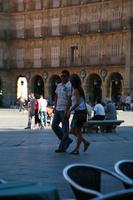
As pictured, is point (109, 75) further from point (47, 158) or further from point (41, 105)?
point (47, 158)

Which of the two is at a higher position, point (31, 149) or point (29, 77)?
point (29, 77)

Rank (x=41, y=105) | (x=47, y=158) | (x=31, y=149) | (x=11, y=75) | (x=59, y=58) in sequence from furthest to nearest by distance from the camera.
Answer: (x=11, y=75) < (x=59, y=58) < (x=41, y=105) < (x=31, y=149) < (x=47, y=158)

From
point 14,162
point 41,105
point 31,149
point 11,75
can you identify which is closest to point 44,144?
point 31,149

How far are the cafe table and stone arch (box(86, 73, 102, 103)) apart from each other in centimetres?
5728

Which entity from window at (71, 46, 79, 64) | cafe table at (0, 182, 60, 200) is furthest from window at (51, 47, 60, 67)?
cafe table at (0, 182, 60, 200)

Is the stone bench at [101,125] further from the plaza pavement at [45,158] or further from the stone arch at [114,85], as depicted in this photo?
the stone arch at [114,85]

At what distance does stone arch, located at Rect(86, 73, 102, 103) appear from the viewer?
205 feet

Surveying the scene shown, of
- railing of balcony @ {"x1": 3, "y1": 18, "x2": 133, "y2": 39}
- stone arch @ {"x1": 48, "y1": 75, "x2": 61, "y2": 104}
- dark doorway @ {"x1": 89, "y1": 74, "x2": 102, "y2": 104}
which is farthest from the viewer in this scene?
stone arch @ {"x1": 48, "y1": 75, "x2": 61, "y2": 104}

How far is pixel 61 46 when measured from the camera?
64.8 meters

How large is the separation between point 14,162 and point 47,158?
3.61 feet

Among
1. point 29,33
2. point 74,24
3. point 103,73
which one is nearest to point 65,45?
point 74,24

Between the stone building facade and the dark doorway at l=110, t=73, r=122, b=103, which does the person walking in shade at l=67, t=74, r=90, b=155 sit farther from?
the dark doorway at l=110, t=73, r=122, b=103

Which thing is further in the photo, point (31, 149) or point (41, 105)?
point (41, 105)

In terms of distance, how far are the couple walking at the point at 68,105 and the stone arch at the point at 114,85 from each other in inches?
1809
